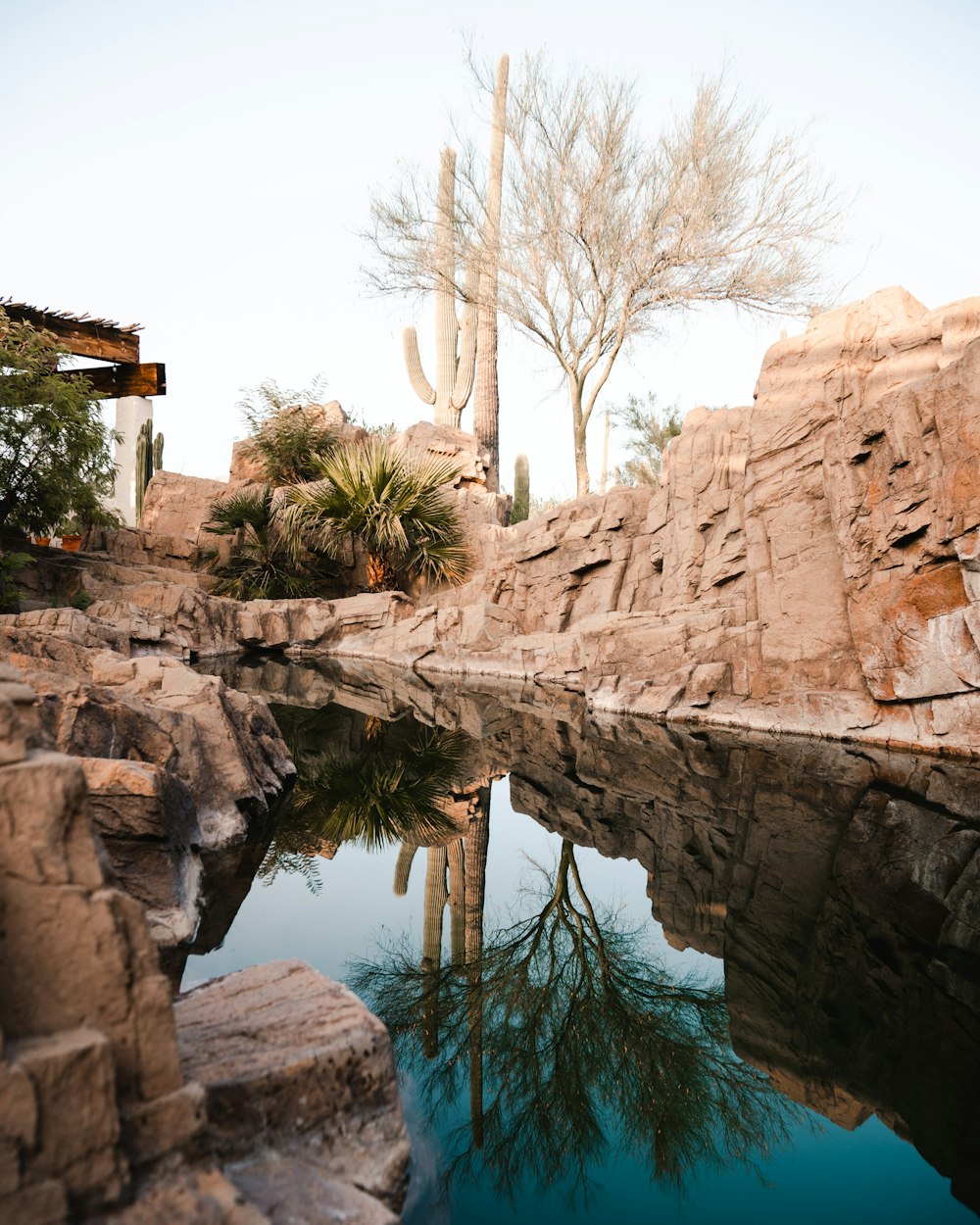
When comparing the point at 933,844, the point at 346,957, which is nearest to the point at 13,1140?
the point at 346,957

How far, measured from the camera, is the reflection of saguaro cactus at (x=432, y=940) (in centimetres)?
340

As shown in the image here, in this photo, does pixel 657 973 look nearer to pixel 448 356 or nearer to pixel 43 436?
pixel 43 436

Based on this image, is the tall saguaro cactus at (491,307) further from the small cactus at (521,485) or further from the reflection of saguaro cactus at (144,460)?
the reflection of saguaro cactus at (144,460)

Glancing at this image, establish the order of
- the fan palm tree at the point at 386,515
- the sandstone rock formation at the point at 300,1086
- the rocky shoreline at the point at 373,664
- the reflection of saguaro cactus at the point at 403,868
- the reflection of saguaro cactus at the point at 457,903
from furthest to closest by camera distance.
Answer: the fan palm tree at the point at 386,515 → the reflection of saguaro cactus at the point at 403,868 → the reflection of saguaro cactus at the point at 457,903 → the sandstone rock formation at the point at 300,1086 → the rocky shoreline at the point at 373,664

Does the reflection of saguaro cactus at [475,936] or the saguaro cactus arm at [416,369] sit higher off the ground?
the saguaro cactus arm at [416,369]

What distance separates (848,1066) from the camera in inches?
124

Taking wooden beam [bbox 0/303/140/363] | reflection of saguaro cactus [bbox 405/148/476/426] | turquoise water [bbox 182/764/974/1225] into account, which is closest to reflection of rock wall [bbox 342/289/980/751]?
turquoise water [bbox 182/764/974/1225]

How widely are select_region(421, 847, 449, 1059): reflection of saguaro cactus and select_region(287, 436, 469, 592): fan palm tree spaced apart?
13.4 metres

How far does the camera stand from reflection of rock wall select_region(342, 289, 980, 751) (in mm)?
9117

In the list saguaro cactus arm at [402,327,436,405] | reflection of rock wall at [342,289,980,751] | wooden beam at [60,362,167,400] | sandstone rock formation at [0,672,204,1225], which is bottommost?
sandstone rock formation at [0,672,204,1225]

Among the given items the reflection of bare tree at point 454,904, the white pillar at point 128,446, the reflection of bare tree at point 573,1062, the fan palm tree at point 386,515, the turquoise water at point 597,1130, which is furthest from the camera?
the white pillar at point 128,446

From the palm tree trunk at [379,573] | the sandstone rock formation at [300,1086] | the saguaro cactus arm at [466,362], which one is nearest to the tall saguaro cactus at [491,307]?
the saguaro cactus arm at [466,362]

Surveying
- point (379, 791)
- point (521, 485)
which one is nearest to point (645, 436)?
point (521, 485)

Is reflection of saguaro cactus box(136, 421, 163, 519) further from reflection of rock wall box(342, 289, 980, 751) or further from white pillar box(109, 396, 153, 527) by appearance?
reflection of rock wall box(342, 289, 980, 751)
